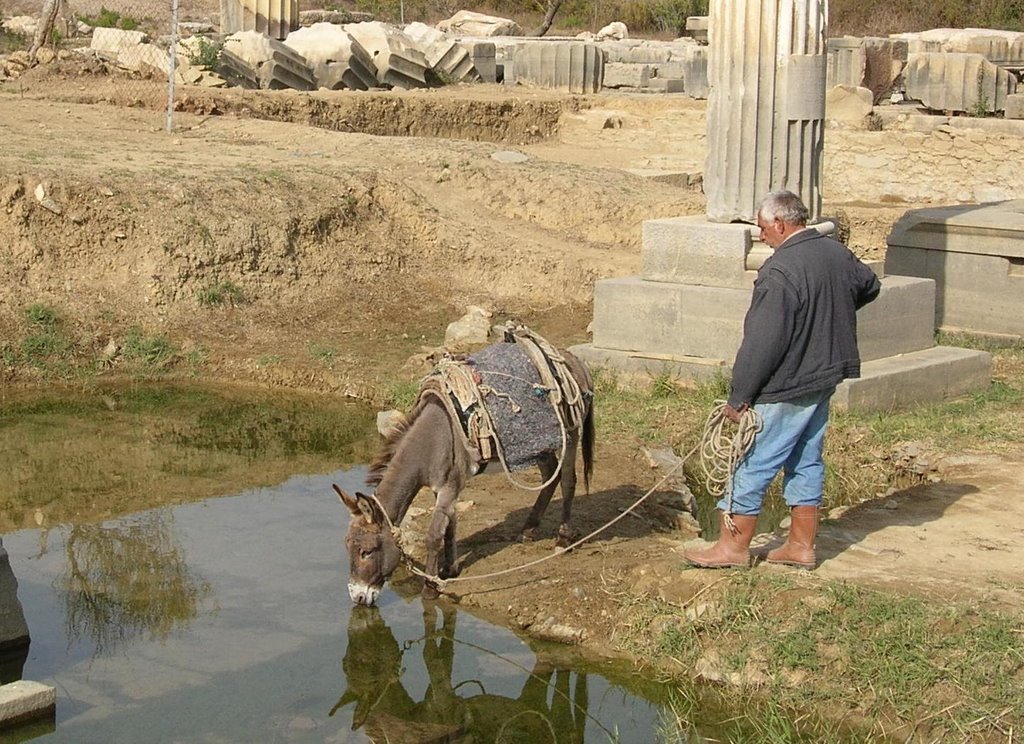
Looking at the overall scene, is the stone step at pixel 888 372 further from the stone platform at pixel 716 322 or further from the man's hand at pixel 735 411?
the man's hand at pixel 735 411

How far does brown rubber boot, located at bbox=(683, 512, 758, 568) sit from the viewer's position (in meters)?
7.27

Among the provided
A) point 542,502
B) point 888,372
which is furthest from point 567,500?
point 888,372

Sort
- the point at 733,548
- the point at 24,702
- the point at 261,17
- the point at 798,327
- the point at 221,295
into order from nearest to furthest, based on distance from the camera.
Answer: the point at 24,702, the point at 798,327, the point at 733,548, the point at 221,295, the point at 261,17

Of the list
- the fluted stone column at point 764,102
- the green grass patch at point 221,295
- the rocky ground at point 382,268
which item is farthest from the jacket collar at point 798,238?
the green grass patch at point 221,295

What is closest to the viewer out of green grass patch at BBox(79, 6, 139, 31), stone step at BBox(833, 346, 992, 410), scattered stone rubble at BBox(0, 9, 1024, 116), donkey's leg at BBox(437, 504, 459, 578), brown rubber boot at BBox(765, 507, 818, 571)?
brown rubber boot at BBox(765, 507, 818, 571)

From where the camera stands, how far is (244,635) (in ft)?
24.6

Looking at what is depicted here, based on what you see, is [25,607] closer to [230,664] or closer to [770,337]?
[230,664]

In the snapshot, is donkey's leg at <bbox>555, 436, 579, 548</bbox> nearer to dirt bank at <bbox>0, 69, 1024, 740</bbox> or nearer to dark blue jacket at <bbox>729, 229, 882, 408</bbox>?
dirt bank at <bbox>0, 69, 1024, 740</bbox>

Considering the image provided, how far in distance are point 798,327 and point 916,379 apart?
15.0 ft

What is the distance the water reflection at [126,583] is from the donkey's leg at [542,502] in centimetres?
190

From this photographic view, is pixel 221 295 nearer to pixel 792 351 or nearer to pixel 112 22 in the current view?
pixel 792 351

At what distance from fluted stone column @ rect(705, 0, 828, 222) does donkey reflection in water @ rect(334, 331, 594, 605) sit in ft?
12.0

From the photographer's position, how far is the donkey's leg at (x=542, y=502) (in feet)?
27.6

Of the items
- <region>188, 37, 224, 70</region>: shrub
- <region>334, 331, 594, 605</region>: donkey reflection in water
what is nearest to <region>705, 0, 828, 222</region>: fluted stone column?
<region>334, 331, 594, 605</region>: donkey reflection in water
